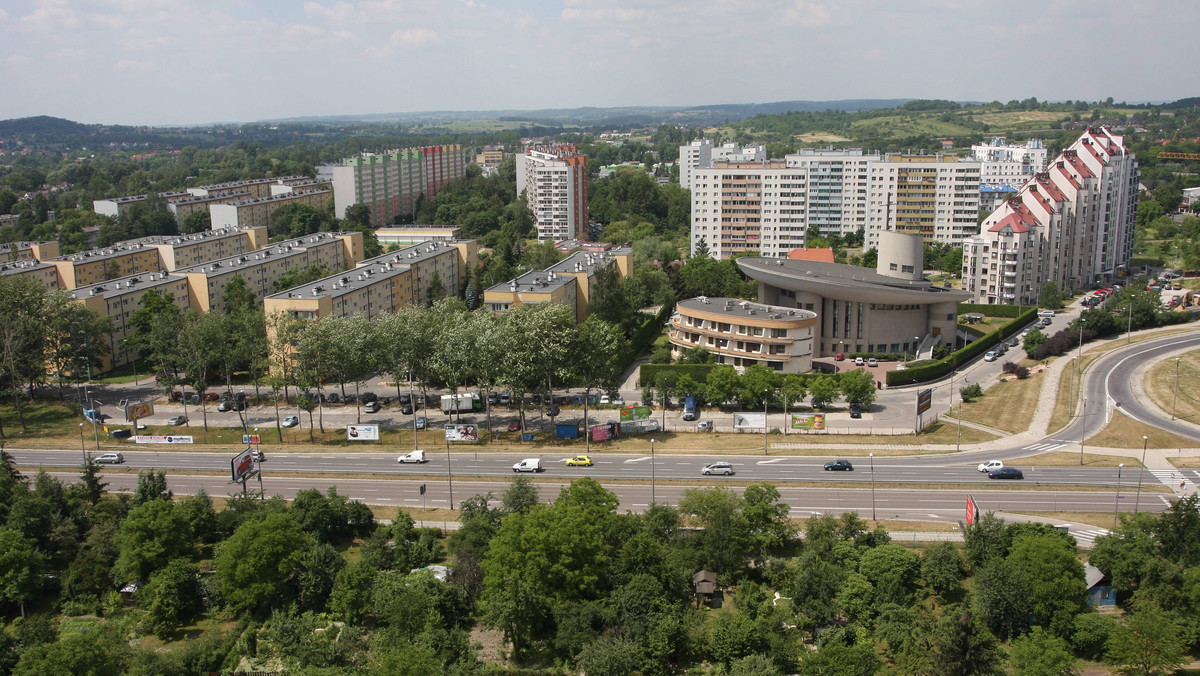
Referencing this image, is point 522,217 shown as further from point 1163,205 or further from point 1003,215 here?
Result: point 1163,205

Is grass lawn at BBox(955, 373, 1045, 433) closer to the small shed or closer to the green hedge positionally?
the green hedge

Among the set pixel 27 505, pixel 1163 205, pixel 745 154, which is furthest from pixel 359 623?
pixel 1163 205

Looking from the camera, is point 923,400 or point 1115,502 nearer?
point 1115,502

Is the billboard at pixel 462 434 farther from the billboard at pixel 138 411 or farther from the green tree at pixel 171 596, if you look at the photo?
the billboard at pixel 138 411

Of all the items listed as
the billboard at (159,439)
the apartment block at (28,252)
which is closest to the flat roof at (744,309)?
the billboard at (159,439)

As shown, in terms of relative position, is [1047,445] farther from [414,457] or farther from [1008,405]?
[414,457]

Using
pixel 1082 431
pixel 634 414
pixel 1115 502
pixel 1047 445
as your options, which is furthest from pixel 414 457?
pixel 1082 431
